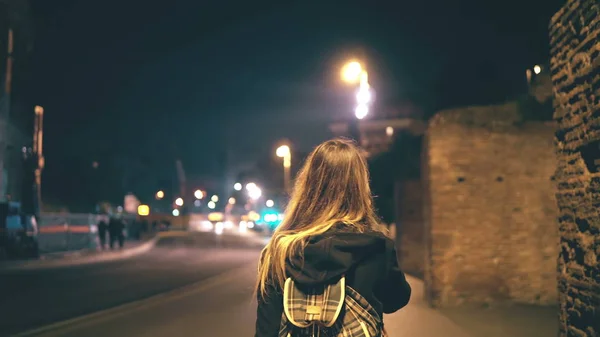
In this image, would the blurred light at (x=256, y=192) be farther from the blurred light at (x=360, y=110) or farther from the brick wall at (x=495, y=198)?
the brick wall at (x=495, y=198)

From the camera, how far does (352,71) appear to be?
20047mm

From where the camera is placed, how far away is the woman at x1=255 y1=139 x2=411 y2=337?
8.01 feet

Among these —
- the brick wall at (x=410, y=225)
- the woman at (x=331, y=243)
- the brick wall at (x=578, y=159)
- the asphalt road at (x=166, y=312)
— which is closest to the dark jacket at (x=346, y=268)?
the woman at (x=331, y=243)

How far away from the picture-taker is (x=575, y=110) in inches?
257

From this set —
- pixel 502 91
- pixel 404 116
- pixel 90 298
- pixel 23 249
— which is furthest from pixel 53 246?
pixel 404 116

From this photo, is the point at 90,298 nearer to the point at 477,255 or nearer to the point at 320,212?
the point at 477,255

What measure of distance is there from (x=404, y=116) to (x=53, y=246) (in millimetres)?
24670

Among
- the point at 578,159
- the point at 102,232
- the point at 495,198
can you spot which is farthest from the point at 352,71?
the point at 102,232

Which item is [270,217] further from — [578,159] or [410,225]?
[578,159]

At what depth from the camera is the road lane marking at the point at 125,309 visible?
9719 mm

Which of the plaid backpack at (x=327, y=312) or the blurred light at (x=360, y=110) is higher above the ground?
the blurred light at (x=360, y=110)

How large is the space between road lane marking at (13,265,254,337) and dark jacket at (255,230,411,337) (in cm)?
793

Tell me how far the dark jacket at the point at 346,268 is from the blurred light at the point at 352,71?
17872 mm

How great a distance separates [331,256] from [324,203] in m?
0.31
